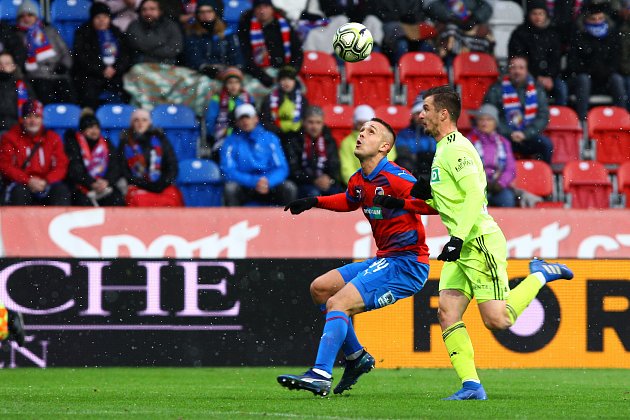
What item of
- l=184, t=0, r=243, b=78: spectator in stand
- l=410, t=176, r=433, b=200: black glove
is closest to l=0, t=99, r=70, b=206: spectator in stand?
l=184, t=0, r=243, b=78: spectator in stand

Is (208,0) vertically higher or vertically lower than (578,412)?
higher

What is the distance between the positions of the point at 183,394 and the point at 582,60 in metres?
9.70

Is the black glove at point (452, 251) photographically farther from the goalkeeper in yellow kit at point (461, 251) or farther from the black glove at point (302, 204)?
the black glove at point (302, 204)

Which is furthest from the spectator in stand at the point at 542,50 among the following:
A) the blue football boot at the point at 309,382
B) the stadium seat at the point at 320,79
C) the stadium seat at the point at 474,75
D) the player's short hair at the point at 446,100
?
the blue football boot at the point at 309,382

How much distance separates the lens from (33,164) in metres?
13.6

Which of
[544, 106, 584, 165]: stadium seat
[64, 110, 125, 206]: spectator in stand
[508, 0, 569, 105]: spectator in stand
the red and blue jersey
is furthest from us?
[508, 0, 569, 105]: spectator in stand

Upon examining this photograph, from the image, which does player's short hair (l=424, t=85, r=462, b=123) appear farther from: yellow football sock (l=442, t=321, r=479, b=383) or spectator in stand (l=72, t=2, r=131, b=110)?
spectator in stand (l=72, t=2, r=131, b=110)

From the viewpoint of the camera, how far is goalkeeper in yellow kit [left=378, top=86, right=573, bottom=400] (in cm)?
770

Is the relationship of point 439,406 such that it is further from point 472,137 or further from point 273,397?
point 472,137

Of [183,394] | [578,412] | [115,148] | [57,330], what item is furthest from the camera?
[115,148]

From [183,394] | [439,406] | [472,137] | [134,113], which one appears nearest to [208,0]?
[134,113]

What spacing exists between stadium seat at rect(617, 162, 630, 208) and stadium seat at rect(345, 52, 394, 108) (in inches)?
122

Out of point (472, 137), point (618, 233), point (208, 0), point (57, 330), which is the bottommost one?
point (57, 330)

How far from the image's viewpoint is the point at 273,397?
8.16 m
